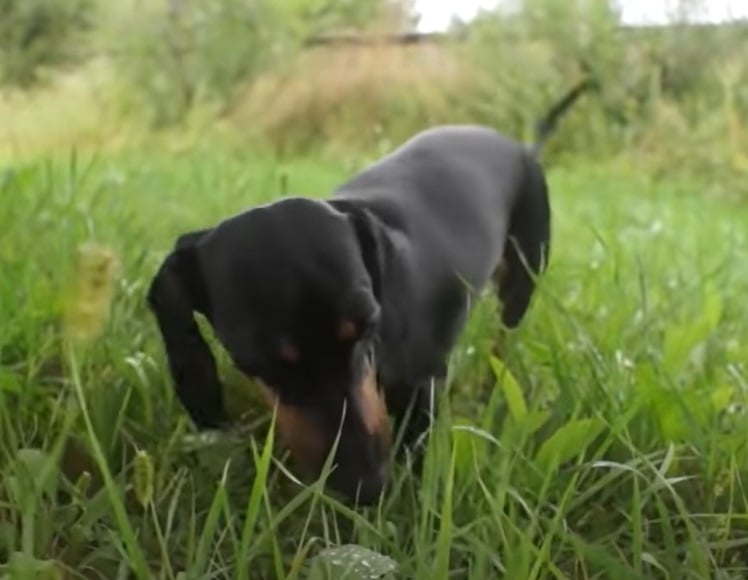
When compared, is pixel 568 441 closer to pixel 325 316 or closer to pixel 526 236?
pixel 325 316

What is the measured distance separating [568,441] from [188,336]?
2.05ft

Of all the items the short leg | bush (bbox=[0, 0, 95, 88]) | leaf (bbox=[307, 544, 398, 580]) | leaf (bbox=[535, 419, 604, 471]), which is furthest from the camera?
bush (bbox=[0, 0, 95, 88])

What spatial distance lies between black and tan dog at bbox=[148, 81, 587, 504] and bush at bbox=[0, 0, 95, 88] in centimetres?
722

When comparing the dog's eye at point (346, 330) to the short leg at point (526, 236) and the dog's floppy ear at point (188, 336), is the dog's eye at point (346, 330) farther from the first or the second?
the short leg at point (526, 236)

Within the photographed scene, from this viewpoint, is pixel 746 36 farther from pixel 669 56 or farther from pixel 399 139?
pixel 399 139

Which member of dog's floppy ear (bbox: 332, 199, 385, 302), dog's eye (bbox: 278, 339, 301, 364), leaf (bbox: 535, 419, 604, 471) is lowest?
leaf (bbox: 535, 419, 604, 471)

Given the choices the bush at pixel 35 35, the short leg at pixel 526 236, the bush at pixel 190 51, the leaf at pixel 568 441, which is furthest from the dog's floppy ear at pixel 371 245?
the bush at pixel 35 35

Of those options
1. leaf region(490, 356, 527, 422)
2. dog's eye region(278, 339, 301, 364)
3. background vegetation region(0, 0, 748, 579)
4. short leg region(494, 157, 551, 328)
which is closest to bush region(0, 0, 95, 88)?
background vegetation region(0, 0, 748, 579)

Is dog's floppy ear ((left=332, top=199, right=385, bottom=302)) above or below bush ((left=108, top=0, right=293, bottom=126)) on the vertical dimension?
above

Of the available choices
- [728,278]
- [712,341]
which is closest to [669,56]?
[728,278]

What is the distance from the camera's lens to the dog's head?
5.89ft

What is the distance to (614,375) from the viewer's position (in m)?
1.98

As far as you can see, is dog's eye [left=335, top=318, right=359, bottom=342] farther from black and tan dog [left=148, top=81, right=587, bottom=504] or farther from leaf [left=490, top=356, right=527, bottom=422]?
leaf [left=490, top=356, right=527, bottom=422]

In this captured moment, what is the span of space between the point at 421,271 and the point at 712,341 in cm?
61
